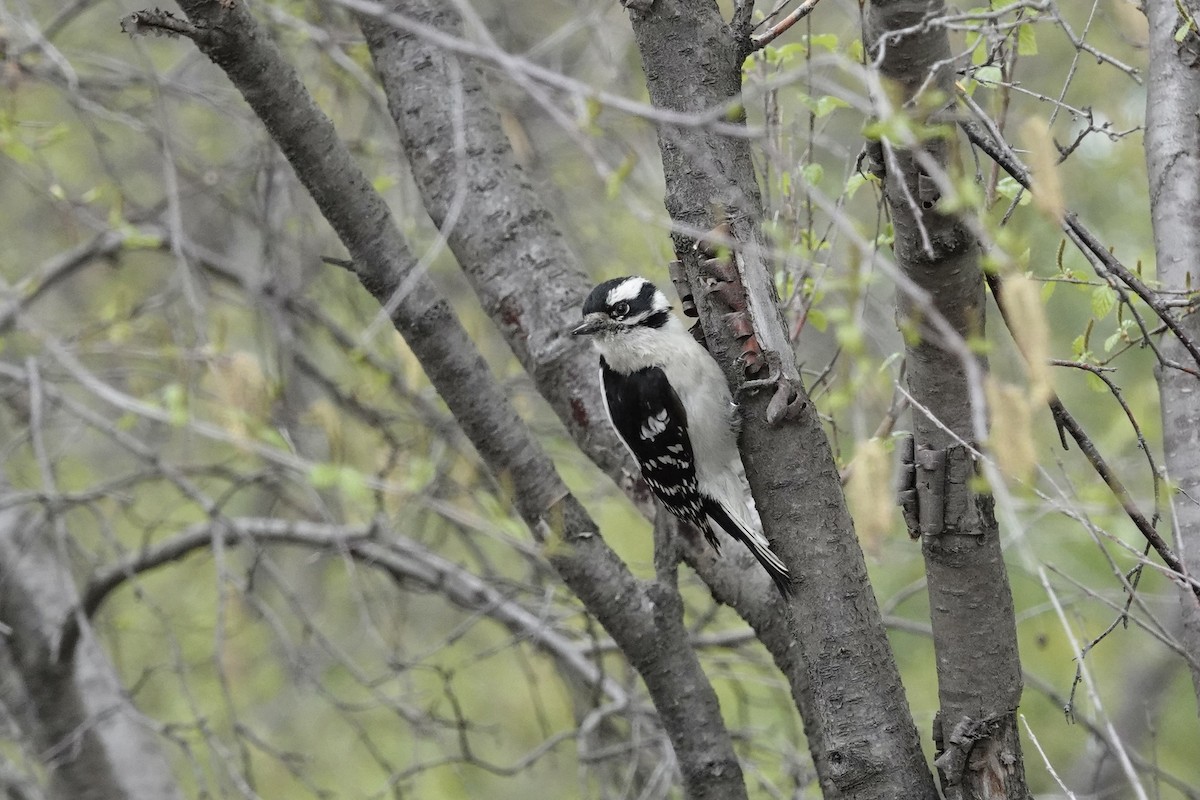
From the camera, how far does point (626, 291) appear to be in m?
3.71

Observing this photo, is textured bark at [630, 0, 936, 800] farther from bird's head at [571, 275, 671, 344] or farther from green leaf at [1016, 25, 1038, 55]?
bird's head at [571, 275, 671, 344]

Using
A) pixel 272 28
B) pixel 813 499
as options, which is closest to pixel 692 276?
pixel 813 499

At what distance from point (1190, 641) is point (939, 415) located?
36.8 inches

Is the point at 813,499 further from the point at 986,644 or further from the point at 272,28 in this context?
the point at 272,28

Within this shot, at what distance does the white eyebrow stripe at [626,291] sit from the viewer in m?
3.57

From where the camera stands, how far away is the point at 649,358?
3.79 meters

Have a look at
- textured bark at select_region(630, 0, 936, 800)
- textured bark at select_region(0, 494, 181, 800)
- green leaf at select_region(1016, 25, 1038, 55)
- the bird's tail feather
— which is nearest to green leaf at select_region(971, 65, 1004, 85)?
green leaf at select_region(1016, 25, 1038, 55)

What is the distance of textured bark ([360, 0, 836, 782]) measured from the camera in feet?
10.8

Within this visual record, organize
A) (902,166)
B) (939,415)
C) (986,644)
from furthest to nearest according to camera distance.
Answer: (986,644), (939,415), (902,166)

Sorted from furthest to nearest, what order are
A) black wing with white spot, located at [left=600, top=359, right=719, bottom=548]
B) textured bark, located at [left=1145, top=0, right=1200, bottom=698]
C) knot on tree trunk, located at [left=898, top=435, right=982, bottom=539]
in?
black wing with white spot, located at [left=600, top=359, right=719, bottom=548] → textured bark, located at [left=1145, top=0, right=1200, bottom=698] → knot on tree trunk, located at [left=898, top=435, right=982, bottom=539]

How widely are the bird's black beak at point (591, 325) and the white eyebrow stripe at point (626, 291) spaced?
15cm

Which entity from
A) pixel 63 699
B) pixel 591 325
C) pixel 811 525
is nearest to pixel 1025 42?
pixel 811 525

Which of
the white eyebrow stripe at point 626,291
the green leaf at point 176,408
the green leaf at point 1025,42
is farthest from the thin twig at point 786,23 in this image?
the green leaf at point 176,408

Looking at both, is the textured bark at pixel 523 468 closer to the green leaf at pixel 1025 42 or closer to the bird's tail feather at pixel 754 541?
the bird's tail feather at pixel 754 541
